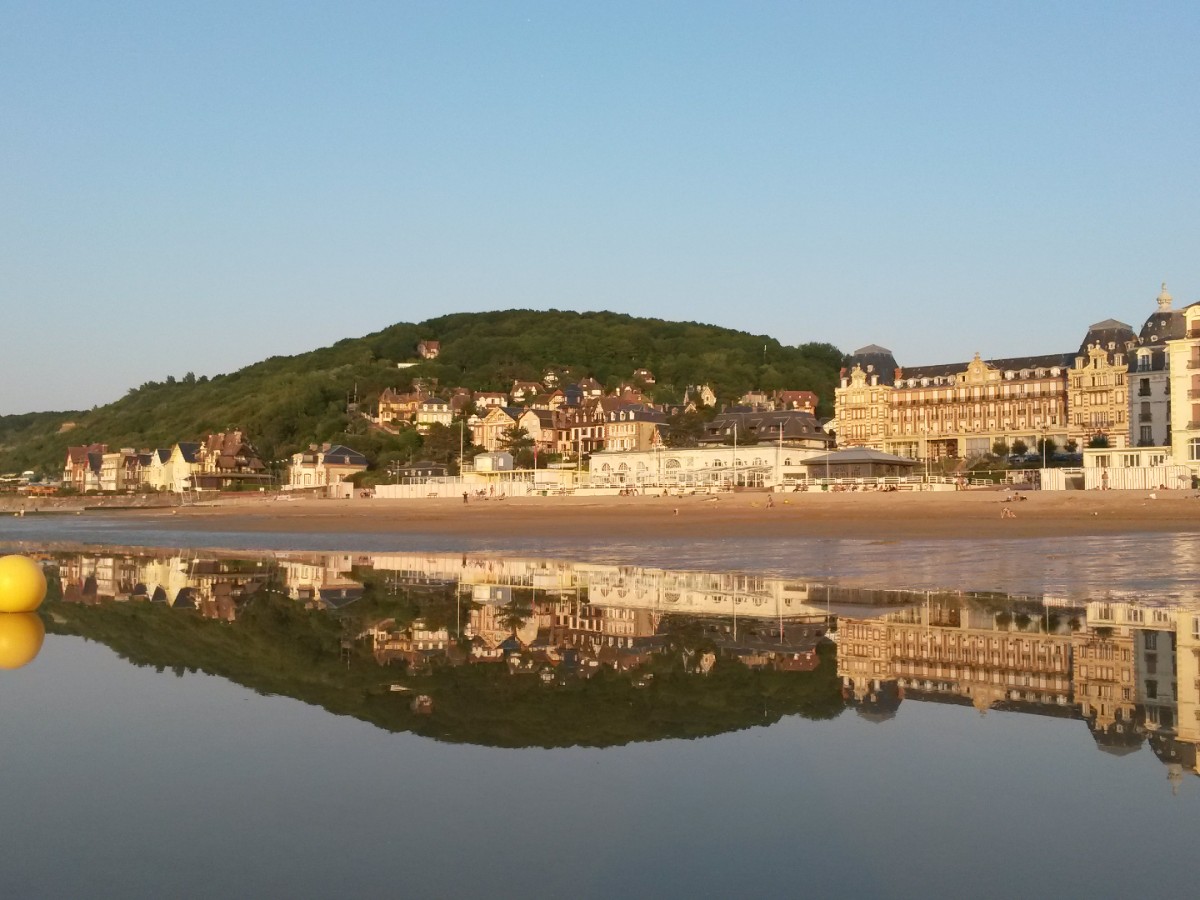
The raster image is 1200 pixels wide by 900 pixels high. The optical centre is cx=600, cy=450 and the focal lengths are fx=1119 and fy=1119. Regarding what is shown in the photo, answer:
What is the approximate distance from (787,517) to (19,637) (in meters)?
32.5

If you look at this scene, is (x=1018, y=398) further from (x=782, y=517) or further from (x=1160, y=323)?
(x=782, y=517)

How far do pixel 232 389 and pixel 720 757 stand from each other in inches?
7666

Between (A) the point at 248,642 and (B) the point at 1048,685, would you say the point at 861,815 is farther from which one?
(A) the point at 248,642

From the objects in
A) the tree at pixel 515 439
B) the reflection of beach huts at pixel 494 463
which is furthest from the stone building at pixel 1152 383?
the tree at pixel 515 439

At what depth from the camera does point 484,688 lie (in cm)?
959

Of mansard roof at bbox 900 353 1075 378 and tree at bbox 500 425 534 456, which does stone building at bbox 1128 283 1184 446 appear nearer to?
mansard roof at bbox 900 353 1075 378

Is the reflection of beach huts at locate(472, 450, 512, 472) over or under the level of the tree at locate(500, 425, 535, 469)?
under

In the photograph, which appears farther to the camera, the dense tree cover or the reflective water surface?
the dense tree cover

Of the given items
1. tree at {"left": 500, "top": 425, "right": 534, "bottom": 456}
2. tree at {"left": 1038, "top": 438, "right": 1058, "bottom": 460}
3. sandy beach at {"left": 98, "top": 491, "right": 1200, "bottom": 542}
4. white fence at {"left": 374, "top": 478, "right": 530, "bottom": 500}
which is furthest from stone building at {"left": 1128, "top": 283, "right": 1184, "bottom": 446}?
tree at {"left": 500, "top": 425, "right": 534, "bottom": 456}

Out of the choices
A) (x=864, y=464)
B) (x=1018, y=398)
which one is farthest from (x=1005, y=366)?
(x=864, y=464)

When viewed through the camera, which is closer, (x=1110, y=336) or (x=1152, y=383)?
(x=1152, y=383)

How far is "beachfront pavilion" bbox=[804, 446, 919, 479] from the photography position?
6569 cm

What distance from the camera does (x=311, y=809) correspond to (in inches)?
241

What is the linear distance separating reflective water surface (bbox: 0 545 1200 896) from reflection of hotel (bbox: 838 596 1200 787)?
4 cm
